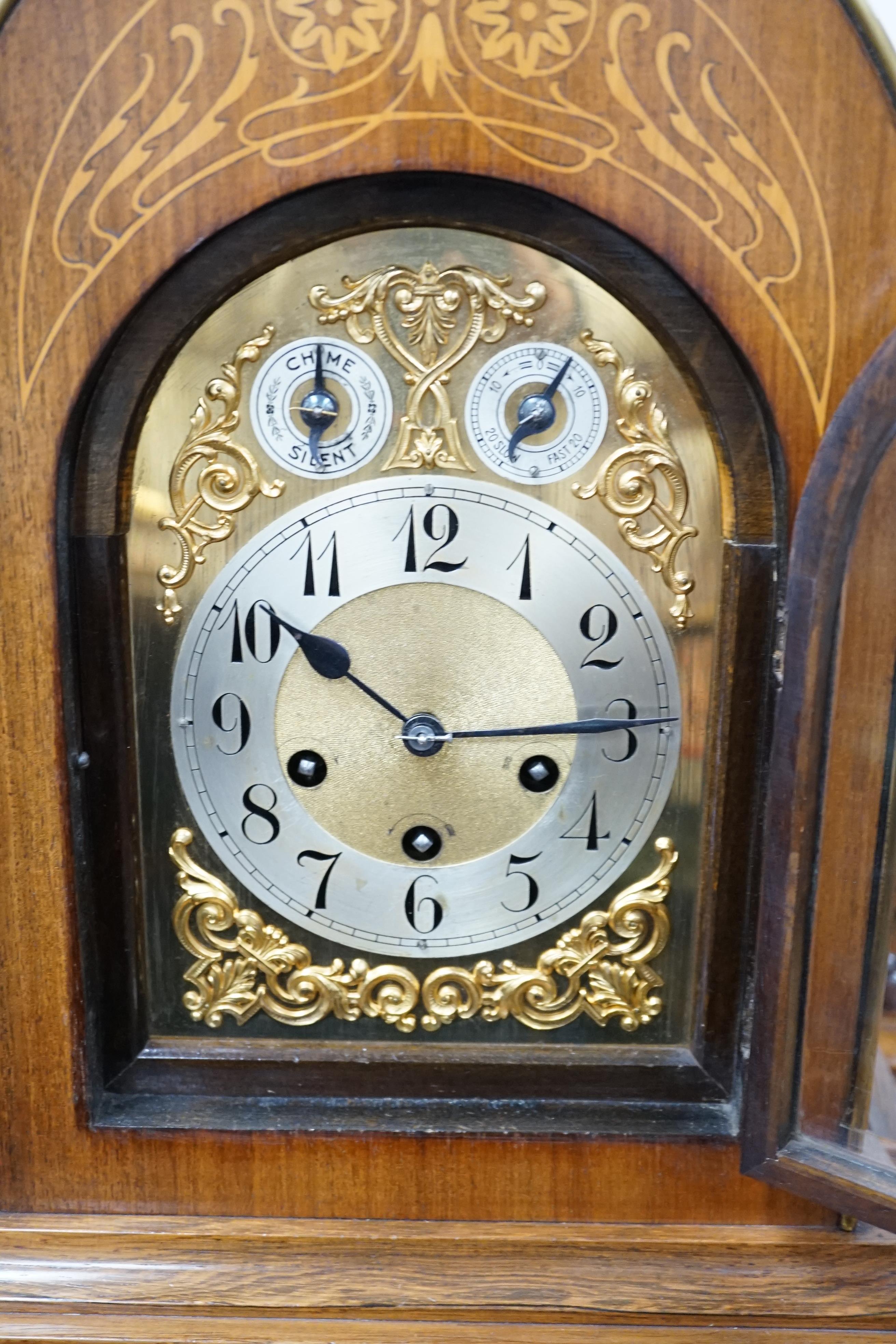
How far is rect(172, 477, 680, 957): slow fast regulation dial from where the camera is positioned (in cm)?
96

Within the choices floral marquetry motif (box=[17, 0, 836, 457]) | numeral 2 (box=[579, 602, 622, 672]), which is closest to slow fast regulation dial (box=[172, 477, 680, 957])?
numeral 2 (box=[579, 602, 622, 672])

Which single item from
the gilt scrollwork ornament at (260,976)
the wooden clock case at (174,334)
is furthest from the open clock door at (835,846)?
the gilt scrollwork ornament at (260,976)

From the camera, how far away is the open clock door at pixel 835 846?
85 cm

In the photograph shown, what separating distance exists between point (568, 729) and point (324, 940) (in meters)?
0.29

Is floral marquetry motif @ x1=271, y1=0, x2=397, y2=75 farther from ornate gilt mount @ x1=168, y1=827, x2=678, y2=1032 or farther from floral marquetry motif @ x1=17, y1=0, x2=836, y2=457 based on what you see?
ornate gilt mount @ x1=168, y1=827, x2=678, y2=1032

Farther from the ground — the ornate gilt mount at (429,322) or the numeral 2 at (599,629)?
the ornate gilt mount at (429,322)

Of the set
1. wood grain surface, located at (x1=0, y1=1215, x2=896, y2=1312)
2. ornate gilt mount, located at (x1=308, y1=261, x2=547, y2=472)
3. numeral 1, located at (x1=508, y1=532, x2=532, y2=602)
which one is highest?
ornate gilt mount, located at (x1=308, y1=261, x2=547, y2=472)

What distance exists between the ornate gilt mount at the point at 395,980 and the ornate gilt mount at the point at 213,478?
0.26 metres

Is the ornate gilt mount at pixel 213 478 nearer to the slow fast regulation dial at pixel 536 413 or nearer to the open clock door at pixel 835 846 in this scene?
the slow fast regulation dial at pixel 536 413

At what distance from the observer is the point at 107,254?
2.87ft

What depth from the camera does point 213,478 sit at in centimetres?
95

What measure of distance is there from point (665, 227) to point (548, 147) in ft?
0.34

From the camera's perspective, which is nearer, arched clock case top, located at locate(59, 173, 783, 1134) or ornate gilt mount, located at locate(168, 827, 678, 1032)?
arched clock case top, located at locate(59, 173, 783, 1134)

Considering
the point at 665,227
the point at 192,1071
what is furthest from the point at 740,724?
the point at 192,1071
